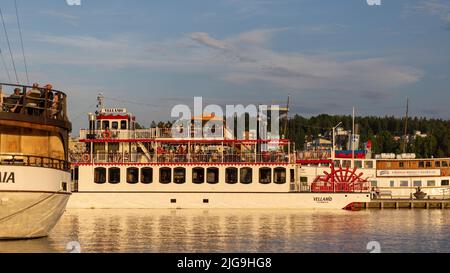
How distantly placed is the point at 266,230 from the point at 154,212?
13.8 meters

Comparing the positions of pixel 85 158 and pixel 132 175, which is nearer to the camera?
pixel 132 175

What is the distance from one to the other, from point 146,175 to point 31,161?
2626 cm

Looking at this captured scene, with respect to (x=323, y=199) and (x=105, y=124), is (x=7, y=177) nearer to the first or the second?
(x=323, y=199)

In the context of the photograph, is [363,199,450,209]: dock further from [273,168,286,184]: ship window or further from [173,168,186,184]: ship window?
[173,168,186,184]: ship window

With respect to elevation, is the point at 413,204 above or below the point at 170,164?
below

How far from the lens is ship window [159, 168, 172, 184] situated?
1955 inches

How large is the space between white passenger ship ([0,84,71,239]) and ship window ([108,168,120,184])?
24.6 metres

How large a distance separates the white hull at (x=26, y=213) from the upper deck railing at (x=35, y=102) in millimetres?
2433

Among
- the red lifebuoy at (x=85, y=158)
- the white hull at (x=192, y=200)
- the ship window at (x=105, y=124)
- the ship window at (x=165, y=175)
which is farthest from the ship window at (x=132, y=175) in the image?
the ship window at (x=105, y=124)

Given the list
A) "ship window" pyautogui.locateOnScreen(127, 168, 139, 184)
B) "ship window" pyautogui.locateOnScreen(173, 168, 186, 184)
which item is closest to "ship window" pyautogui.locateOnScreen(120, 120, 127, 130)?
"ship window" pyautogui.locateOnScreen(127, 168, 139, 184)

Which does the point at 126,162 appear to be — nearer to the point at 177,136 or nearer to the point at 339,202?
the point at 177,136

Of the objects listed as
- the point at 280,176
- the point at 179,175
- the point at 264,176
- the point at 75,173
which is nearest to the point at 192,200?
the point at 179,175

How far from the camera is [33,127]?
2323 cm

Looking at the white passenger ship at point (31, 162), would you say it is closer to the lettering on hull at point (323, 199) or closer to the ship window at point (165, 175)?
the ship window at point (165, 175)
